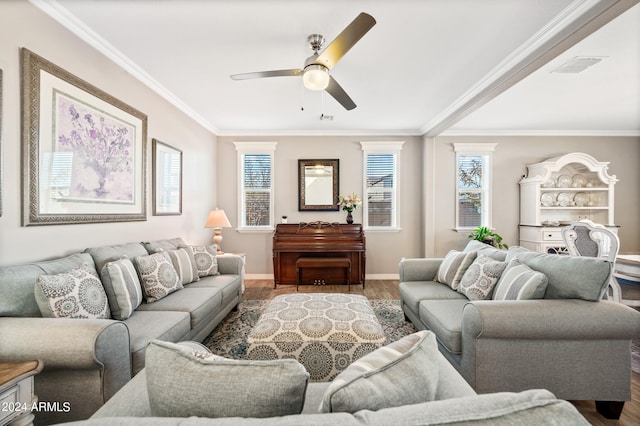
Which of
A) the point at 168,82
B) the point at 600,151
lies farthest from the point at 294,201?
the point at 600,151

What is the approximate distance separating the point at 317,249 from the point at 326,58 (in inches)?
111

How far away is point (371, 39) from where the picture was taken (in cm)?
221

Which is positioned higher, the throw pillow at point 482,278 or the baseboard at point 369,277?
the throw pillow at point 482,278

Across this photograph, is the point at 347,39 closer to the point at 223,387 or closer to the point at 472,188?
the point at 223,387

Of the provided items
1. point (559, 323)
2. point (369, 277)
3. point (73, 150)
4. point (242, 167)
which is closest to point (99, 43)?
point (73, 150)

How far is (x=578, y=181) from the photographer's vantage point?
455cm

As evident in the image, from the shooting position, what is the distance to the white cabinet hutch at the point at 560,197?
4.25 m

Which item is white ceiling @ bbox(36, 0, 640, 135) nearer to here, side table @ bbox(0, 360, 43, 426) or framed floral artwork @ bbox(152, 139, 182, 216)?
framed floral artwork @ bbox(152, 139, 182, 216)

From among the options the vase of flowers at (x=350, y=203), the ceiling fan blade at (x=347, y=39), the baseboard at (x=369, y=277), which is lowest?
the baseboard at (x=369, y=277)

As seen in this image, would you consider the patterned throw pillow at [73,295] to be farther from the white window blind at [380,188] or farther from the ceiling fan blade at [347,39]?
the white window blind at [380,188]

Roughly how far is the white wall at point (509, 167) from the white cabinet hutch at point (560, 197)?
0.19 meters

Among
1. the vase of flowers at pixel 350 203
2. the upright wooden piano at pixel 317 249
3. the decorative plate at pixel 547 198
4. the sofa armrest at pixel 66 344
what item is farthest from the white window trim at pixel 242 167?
the decorative plate at pixel 547 198

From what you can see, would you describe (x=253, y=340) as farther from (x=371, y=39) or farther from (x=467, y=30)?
(x=467, y=30)

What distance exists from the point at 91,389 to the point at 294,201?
3.68m
